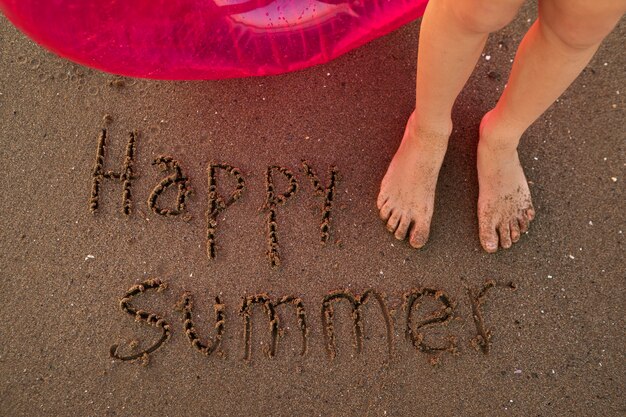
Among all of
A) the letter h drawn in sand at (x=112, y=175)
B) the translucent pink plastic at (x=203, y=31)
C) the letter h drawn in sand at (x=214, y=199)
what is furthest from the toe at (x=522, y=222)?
the letter h drawn in sand at (x=112, y=175)

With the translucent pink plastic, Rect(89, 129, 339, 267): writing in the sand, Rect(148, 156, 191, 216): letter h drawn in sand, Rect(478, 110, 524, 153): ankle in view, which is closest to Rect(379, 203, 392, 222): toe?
Rect(89, 129, 339, 267): writing in the sand

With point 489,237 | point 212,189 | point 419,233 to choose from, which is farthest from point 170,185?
point 489,237

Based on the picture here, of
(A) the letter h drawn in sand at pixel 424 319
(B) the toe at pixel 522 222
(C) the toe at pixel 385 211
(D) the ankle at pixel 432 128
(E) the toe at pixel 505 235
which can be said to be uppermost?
(D) the ankle at pixel 432 128

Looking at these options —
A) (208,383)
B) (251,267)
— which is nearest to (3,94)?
(251,267)

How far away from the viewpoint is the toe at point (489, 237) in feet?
4.51

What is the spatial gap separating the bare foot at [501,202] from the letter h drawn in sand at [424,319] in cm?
17

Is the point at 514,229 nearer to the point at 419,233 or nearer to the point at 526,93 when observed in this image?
the point at 419,233

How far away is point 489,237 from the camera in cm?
138

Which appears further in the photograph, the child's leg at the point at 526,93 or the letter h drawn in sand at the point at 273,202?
the letter h drawn in sand at the point at 273,202

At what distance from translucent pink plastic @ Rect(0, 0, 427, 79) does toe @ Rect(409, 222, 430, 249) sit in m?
0.45

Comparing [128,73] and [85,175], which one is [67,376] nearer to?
[85,175]

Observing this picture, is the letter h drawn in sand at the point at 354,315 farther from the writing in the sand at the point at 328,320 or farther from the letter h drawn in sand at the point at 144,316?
the letter h drawn in sand at the point at 144,316

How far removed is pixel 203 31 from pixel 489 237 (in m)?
0.80

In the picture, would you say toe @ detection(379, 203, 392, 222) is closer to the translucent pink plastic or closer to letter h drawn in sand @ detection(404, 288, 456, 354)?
letter h drawn in sand @ detection(404, 288, 456, 354)
